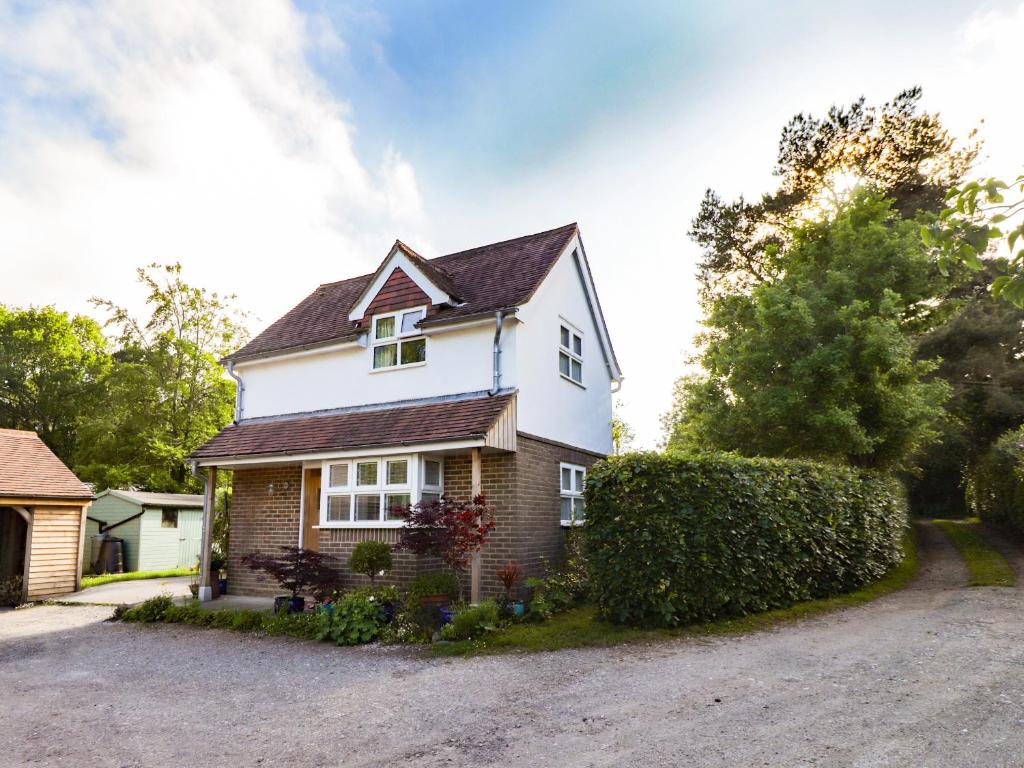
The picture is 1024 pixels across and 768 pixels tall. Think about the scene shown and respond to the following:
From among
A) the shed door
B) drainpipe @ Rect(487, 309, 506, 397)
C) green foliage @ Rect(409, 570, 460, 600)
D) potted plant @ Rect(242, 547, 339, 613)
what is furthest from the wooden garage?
drainpipe @ Rect(487, 309, 506, 397)

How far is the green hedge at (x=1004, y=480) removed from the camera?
18953mm

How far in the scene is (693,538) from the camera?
9.87 meters

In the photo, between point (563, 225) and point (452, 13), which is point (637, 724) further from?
point (563, 225)

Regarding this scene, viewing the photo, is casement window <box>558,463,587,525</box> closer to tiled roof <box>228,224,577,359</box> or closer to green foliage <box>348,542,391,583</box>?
tiled roof <box>228,224,577,359</box>

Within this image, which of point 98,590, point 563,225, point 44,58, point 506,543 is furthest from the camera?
point 98,590

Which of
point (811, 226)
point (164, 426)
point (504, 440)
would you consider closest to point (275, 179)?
point (504, 440)

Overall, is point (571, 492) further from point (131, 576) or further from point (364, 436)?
point (131, 576)

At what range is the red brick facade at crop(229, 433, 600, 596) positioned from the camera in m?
11.9

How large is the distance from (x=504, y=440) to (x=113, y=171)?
8.56m

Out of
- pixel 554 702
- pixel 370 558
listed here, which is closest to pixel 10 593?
pixel 370 558

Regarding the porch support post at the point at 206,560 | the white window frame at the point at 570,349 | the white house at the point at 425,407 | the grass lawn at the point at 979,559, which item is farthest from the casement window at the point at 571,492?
the grass lawn at the point at 979,559

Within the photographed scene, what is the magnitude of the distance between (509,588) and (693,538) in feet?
11.6

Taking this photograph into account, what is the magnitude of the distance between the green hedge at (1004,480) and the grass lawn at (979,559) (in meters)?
1.11

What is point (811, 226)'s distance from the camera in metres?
20.1
